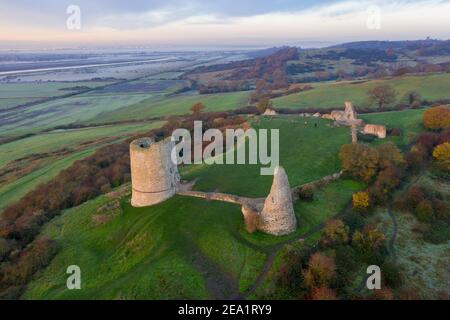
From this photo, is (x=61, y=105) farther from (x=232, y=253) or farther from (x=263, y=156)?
(x=232, y=253)

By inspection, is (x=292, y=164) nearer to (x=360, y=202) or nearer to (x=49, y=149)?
(x=360, y=202)

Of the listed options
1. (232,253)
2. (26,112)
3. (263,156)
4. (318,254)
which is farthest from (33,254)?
(26,112)

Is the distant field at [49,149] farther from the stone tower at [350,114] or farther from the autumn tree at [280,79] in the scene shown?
the autumn tree at [280,79]

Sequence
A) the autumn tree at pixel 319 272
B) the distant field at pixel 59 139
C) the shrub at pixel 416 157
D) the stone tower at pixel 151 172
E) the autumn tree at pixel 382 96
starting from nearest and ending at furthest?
the autumn tree at pixel 319 272 → the stone tower at pixel 151 172 → the shrub at pixel 416 157 → the distant field at pixel 59 139 → the autumn tree at pixel 382 96

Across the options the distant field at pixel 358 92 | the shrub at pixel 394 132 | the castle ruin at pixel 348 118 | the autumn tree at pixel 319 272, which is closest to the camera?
the autumn tree at pixel 319 272

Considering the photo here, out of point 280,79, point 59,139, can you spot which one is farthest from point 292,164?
point 280,79

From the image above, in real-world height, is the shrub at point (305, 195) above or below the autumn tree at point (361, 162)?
Answer: below

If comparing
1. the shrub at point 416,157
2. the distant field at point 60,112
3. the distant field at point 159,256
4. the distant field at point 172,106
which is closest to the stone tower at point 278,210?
the distant field at point 159,256
